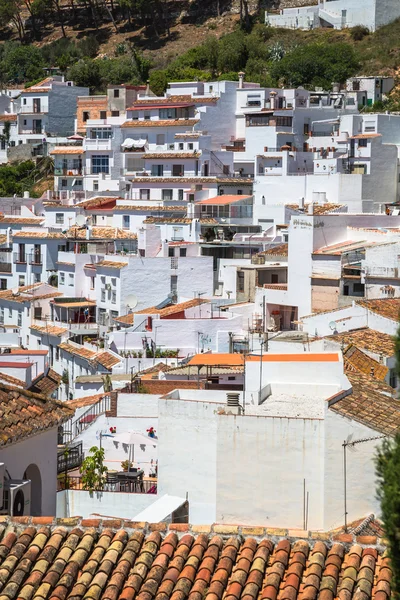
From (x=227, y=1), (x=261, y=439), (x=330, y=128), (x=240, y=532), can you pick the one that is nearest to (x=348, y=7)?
(x=227, y=1)

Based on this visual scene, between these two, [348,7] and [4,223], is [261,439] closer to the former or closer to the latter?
[4,223]

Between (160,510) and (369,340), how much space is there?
13783 millimetres

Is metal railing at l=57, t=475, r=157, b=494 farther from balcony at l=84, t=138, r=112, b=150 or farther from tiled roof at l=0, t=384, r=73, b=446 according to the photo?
balcony at l=84, t=138, r=112, b=150

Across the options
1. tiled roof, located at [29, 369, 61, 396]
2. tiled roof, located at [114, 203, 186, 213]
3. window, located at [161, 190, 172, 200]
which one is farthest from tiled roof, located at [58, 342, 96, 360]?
window, located at [161, 190, 172, 200]

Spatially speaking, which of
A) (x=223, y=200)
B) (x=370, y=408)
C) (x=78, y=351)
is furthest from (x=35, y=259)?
(x=370, y=408)

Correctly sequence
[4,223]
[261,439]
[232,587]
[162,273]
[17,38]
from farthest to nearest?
[17,38] → [4,223] → [162,273] → [261,439] → [232,587]

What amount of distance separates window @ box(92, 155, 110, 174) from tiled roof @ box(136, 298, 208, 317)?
812 inches

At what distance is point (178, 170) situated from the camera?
5584cm

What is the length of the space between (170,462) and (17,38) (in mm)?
77255

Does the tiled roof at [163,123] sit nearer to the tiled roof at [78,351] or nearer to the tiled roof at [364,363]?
the tiled roof at [78,351]

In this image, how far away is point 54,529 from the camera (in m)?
9.97

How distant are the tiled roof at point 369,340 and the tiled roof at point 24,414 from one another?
1359 cm

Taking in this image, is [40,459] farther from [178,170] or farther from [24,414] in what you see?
[178,170]

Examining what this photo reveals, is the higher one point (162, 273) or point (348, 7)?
point (348, 7)
